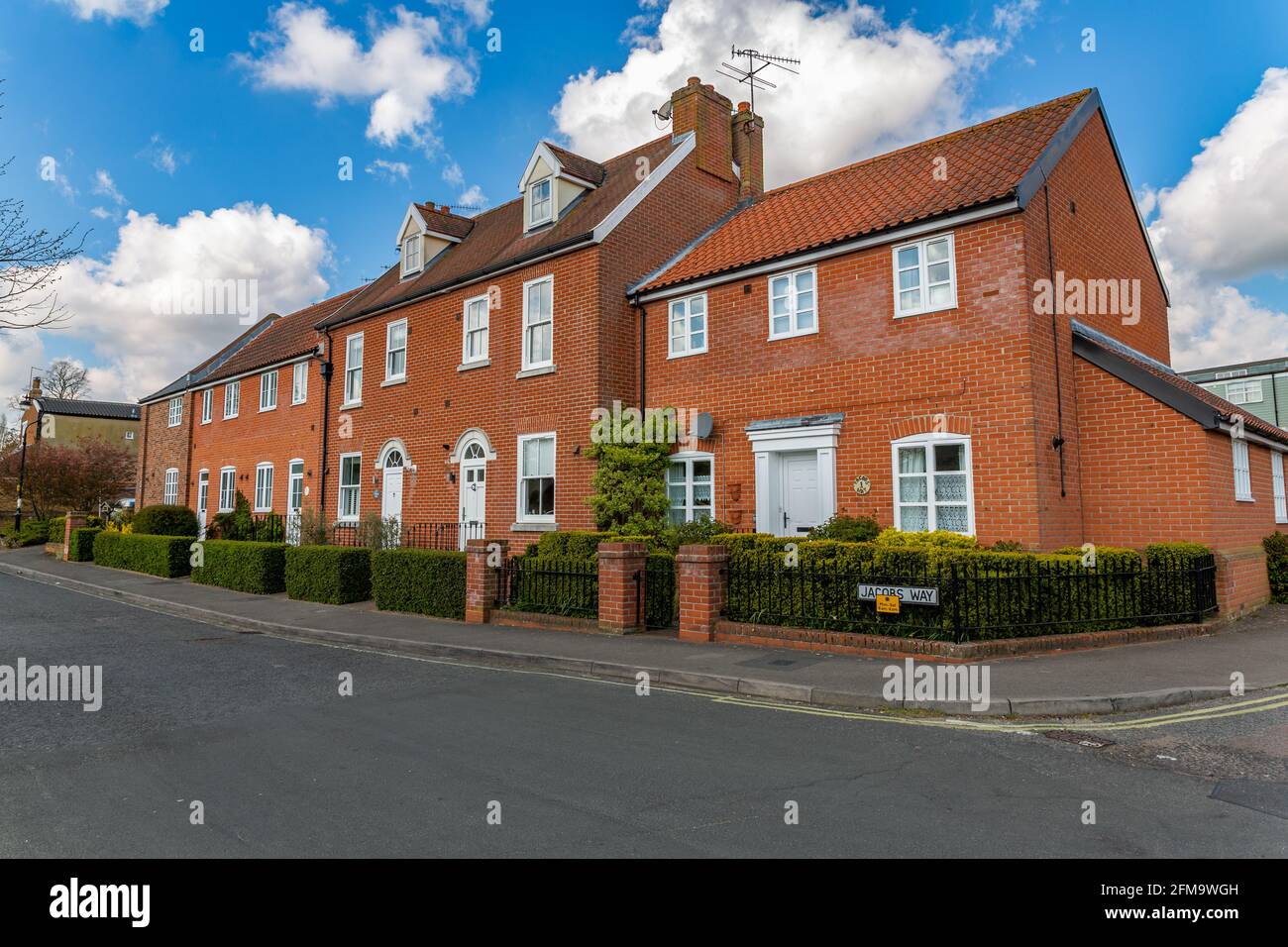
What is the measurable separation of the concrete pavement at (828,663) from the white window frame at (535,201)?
34.2 feet

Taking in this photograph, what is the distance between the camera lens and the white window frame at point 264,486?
87.0 ft

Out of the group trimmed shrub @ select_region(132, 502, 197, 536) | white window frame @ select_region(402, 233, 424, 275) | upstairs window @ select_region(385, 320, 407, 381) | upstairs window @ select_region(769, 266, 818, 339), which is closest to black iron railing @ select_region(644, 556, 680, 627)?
upstairs window @ select_region(769, 266, 818, 339)

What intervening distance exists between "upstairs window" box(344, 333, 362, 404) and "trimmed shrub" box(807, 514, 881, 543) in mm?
15474

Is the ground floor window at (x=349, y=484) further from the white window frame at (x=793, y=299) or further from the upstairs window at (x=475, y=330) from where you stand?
the white window frame at (x=793, y=299)

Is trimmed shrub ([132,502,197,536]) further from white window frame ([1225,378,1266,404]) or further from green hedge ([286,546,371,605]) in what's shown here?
white window frame ([1225,378,1266,404])

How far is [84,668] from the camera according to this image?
9.49m

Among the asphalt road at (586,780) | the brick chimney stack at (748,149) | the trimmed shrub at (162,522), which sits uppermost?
the brick chimney stack at (748,149)

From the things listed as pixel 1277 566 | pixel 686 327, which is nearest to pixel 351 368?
pixel 686 327

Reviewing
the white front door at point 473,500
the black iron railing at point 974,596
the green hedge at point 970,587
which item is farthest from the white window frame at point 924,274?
the white front door at point 473,500

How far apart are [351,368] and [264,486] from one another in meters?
6.71

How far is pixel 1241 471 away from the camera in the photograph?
13.4m

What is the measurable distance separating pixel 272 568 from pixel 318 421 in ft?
23.2

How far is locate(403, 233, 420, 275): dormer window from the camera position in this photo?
23.4 metres

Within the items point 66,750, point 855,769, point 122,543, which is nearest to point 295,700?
point 66,750
